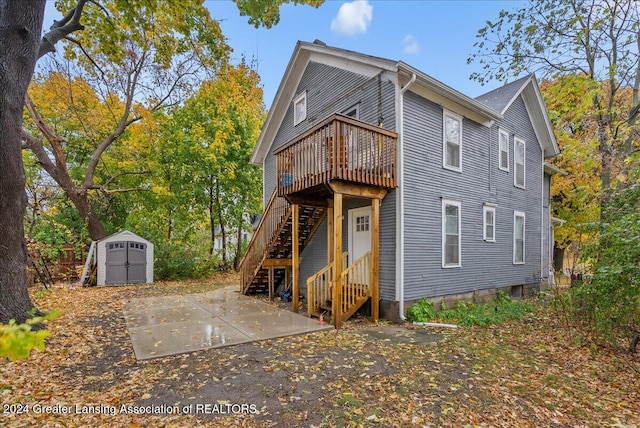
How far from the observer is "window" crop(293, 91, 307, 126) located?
37.5 feet

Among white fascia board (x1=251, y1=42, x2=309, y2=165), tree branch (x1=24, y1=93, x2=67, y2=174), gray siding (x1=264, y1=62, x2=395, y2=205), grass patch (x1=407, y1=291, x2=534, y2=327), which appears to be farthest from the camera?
tree branch (x1=24, y1=93, x2=67, y2=174)

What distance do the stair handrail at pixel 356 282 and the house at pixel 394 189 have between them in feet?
0.10

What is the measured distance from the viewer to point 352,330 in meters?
6.93

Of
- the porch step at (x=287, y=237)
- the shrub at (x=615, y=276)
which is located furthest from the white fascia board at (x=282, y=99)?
the shrub at (x=615, y=276)

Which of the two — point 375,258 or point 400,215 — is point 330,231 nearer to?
point 375,258

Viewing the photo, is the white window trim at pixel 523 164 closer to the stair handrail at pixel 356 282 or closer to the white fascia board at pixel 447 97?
the white fascia board at pixel 447 97

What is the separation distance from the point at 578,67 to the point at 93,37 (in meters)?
17.4

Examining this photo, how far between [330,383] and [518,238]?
10.4 metres

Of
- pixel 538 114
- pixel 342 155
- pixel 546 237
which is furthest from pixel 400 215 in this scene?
pixel 546 237

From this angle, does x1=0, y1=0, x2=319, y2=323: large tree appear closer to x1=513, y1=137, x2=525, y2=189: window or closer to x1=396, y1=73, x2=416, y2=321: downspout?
x1=396, y1=73, x2=416, y2=321: downspout

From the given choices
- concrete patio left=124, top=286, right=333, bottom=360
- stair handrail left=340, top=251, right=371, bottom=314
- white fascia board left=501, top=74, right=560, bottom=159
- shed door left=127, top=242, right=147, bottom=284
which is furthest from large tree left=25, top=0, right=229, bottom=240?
white fascia board left=501, top=74, right=560, bottom=159

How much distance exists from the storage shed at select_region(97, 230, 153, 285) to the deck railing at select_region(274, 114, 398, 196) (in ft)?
29.3

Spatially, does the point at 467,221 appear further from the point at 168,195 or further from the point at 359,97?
the point at 168,195

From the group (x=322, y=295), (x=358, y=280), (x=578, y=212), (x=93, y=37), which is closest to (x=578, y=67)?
(x=578, y=212)
